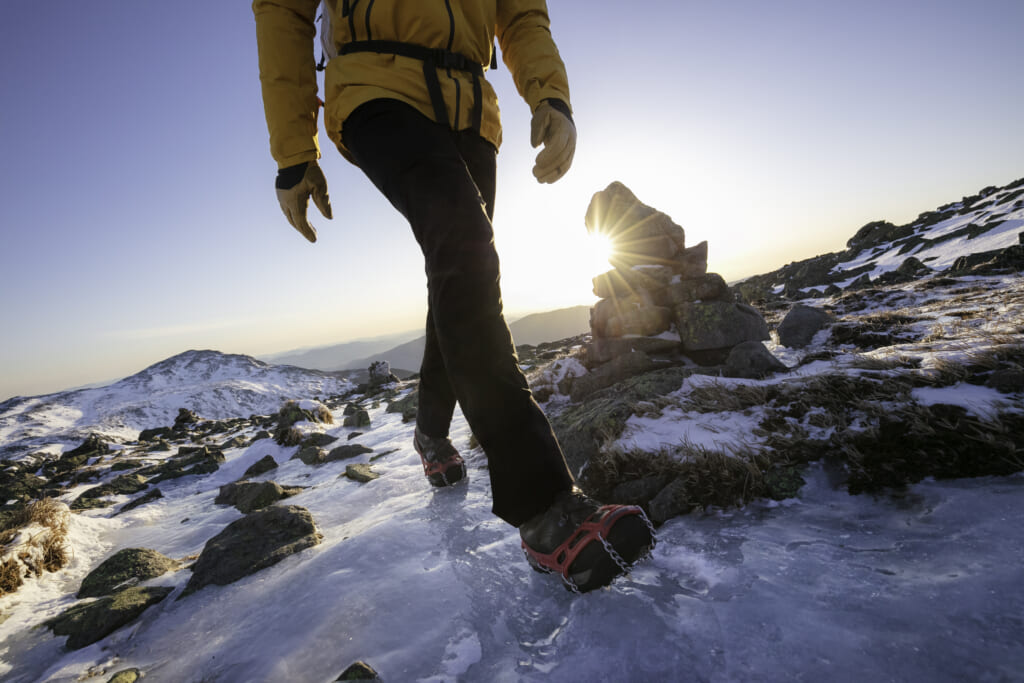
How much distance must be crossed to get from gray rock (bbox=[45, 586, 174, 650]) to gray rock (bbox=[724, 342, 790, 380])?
5.57 meters

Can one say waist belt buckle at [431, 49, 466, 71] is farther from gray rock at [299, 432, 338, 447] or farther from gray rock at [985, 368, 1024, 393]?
gray rock at [299, 432, 338, 447]

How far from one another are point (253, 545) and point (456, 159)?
256 cm

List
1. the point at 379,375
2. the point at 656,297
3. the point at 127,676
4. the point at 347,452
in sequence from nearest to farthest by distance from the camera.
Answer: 1. the point at 127,676
2. the point at 347,452
3. the point at 656,297
4. the point at 379,375

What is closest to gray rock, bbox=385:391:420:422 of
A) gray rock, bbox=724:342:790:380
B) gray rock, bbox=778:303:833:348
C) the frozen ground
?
the frozen ground

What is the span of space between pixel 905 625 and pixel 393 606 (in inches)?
63.8

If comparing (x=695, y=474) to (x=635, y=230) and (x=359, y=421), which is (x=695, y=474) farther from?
(x=359, y=421)

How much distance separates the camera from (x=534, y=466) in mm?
1387

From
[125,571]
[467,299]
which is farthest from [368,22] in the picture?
[125,571]

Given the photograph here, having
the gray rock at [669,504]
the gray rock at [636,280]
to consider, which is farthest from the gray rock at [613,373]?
the gray rock at [669,504]

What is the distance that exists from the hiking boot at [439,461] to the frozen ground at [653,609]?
1.60 ft

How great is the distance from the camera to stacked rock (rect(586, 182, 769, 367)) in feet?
20.8

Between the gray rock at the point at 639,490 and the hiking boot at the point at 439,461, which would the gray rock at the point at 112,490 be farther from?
the gray rock at the point at 639,490

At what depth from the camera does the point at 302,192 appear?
1.85 metres

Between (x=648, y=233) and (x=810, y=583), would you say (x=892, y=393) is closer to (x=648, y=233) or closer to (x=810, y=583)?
(x=810, y=583)
